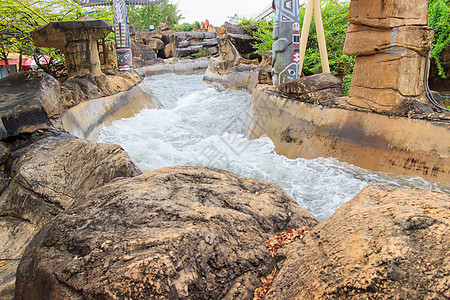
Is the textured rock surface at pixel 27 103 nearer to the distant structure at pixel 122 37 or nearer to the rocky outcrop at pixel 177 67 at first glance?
the distant structure at pixel 122 37

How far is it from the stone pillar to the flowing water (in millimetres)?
1177

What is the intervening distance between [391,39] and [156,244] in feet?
14.9

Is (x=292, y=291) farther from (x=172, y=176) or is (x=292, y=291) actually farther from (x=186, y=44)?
(x=186, y=44)

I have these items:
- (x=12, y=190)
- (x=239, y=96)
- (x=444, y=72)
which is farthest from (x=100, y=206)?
(x=239, y=96)

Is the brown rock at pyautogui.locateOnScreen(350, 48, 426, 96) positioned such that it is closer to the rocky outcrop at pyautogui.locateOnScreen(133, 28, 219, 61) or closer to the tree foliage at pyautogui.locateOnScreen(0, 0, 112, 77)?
the tree foliage at pyautogui.locateOnScreen(0, 0, 112, 77)

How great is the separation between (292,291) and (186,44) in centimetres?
2705

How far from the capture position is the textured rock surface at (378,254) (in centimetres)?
120

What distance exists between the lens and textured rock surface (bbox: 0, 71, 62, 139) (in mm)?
3936

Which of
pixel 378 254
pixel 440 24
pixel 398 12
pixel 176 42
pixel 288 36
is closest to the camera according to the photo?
pixel 378 254

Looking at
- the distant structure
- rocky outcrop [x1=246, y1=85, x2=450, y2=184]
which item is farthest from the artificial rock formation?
rocky outcrop [x1=246, y1=85, x2=450, y2=184]

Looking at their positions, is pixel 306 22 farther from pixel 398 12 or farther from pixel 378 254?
pixel 378 254

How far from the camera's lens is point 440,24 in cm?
666

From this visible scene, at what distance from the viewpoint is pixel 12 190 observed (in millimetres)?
3115

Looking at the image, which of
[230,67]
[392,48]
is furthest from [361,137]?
[230,67]
